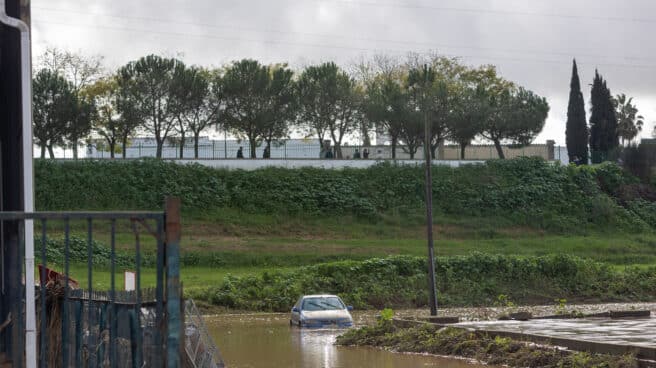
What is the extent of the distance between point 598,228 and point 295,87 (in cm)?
2578

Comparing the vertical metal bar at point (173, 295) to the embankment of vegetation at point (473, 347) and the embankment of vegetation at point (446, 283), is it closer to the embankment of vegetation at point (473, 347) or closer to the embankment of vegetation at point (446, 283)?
the embankment of vegetation at point (473, 347)

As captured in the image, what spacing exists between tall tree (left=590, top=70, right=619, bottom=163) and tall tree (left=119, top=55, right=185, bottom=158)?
36.0 metres

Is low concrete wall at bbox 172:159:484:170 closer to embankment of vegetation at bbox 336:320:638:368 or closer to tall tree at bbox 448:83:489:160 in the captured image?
tall tree at bbox 448:83:489:160

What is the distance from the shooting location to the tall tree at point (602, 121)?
88.8 meters

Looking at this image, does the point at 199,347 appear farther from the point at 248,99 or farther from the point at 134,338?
the point at 248,99

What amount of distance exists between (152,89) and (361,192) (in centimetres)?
1740

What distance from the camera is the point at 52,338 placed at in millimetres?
10398

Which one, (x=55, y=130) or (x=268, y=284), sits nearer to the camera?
(x=268, y=284)

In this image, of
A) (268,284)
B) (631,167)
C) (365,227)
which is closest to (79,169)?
(365,227)

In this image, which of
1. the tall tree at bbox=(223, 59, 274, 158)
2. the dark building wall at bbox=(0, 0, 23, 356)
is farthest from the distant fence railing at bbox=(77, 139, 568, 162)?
the dark building wall at bbox=(0, 0, 23, 356)

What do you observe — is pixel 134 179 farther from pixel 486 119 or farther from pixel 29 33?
pixel 29 33

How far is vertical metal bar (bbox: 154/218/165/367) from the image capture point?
25.4ft

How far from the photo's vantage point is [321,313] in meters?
33.3

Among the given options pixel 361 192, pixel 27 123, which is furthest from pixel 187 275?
pixel 27 123
